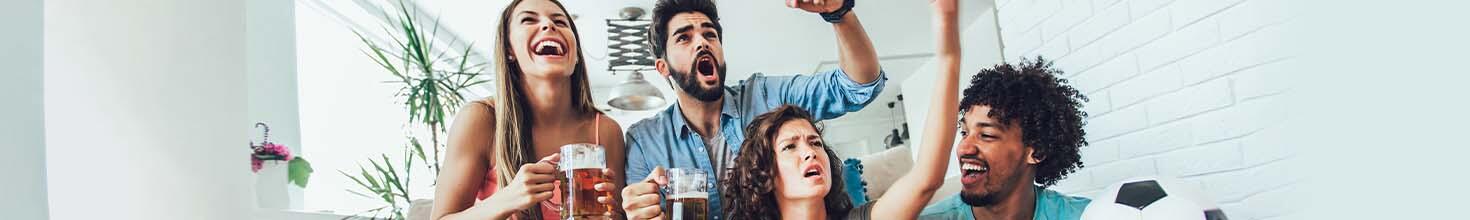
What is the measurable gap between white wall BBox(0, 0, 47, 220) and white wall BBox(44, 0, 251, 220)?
49cm

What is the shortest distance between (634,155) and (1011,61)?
104cm

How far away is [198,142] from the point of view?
104 inches

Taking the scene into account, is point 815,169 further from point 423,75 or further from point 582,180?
point 423,75

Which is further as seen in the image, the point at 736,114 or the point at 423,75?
the point at 423,75

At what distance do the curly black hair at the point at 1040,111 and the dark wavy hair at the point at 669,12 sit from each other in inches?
27.2

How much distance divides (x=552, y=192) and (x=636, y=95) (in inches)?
13.1

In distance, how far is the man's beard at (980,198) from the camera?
102 inches

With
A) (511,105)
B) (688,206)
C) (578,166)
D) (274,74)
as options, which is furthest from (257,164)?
(688,206)

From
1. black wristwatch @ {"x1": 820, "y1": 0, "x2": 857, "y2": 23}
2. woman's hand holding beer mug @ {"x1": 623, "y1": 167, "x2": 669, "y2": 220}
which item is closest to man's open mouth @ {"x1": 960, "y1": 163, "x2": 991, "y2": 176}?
black wristwatch @ {"x1": 820, "y1": 0, "x2": 857, "y2": 23}

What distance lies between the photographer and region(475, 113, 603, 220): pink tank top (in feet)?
8.41

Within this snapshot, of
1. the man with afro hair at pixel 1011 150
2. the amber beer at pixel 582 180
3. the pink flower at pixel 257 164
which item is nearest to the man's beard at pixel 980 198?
the man with afro hair at pixel 1011 150

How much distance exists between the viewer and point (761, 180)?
2.55m

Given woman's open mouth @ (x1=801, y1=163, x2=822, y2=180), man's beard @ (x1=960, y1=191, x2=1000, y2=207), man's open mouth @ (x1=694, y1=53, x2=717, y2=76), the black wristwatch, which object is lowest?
man's beard @ (x1=960, y1=191, x2=1000, y2=207)

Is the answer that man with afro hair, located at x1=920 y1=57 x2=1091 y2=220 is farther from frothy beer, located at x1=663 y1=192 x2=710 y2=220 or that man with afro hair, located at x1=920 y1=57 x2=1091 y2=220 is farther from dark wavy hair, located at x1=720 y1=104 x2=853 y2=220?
frothy beer, located at x1=663 y1=192 x2=710 y2=220
